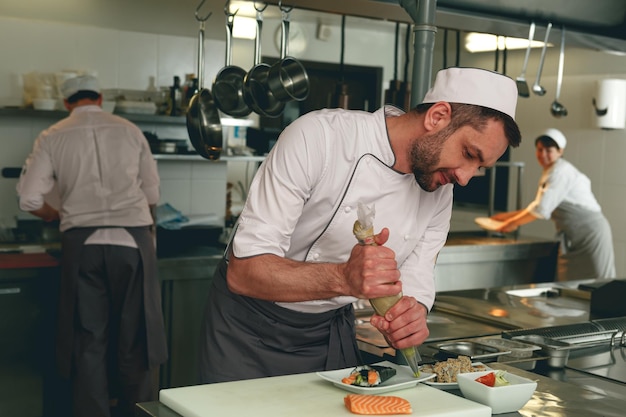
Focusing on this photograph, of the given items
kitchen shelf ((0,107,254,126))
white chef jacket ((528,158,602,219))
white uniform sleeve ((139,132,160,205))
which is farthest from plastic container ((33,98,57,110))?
white chef jacket ((528,158,602,219))

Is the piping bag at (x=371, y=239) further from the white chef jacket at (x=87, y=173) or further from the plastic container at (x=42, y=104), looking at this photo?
the plastic container at (x=42, y=104)

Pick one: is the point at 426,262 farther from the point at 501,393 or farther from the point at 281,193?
the point at 501,393

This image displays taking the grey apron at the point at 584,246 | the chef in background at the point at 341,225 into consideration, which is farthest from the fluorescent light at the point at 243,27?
the chef in background at the point at 341,225

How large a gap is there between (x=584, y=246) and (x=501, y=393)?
15.2 ft

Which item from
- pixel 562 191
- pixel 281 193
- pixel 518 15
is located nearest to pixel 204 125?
pixel 518 15

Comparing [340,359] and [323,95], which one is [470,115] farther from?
[323,95]

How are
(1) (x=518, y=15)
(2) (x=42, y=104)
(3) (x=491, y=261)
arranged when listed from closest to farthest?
(1) (x=518, y=15), (2) (x=42, y=104), (3) (x=491, y=261)

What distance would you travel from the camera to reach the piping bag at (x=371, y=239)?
1.61m

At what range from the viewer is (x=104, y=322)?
4117 mm

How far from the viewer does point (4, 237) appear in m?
4.50

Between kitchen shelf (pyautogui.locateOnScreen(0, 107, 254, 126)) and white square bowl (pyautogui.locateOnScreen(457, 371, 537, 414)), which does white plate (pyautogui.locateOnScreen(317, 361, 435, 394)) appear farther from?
kitchen shelf (pyautogui.locateOnScreen(0, 107, 254, 126))

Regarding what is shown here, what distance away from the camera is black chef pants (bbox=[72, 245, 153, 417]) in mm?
4039

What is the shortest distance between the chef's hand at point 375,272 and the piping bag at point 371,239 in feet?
0.07

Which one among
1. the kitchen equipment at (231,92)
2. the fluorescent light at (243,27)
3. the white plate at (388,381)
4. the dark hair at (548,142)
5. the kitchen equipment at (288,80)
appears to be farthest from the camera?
the fluorescent light at (243,27)
